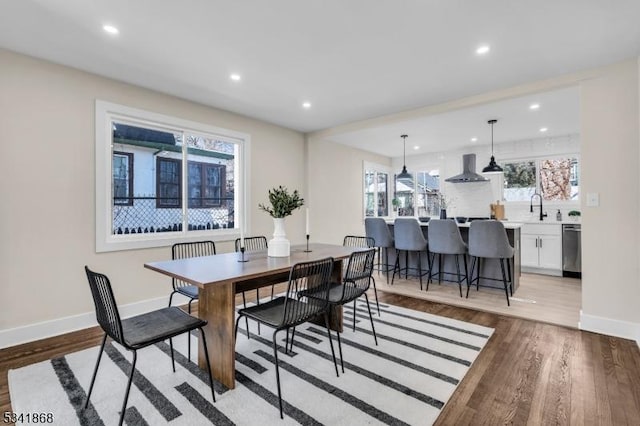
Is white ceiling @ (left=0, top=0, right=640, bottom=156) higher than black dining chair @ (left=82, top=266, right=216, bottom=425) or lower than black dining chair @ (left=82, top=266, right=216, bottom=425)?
higher

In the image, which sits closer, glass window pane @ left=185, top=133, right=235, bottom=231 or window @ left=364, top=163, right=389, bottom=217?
glass window pane @ left=185, top=133, right=235, bottom=231

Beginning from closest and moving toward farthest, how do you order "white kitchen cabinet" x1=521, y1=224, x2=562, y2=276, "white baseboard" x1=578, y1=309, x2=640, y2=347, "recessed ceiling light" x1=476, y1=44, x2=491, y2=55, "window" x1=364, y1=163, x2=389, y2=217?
"recessed ceiling light" x1=476, y1=44, x2=491, y2=55 < "white baseboard" x1=578, y1=309, x2=640, y2=347 < "white kitchen cabinet" x1=521, y1=224, x2=562, y2=276 < "window" x1=364, y1=163, x2=389, y2=217

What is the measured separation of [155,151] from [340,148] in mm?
3421

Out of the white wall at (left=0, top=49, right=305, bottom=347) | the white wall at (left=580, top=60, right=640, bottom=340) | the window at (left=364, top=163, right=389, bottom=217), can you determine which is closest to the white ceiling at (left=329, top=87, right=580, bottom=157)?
the white wall at (left=580, top=60, right=640, bottom=340)

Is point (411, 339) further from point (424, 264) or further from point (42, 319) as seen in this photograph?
point (42, 319)

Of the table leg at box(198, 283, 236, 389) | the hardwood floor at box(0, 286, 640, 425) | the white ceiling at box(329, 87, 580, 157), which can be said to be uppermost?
the white ceiling at box(329, 87, 580, 157)

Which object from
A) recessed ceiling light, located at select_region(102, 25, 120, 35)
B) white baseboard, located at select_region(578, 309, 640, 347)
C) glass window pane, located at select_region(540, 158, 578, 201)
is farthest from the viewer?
glass window pane, located at select_region(540, 158, 578, 201)

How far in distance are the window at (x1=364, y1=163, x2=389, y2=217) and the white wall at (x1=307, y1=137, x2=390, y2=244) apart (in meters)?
0.24

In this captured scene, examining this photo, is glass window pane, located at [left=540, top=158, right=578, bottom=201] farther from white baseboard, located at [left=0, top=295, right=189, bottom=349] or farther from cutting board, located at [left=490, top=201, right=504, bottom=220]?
white baseboard, located at [left=0, top=295, right=189, bottom=349]

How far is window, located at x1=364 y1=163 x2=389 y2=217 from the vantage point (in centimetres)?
698

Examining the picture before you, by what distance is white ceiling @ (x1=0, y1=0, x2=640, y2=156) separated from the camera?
2.12 m

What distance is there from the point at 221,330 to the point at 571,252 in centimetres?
555

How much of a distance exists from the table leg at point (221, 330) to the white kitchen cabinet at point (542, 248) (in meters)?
5.37

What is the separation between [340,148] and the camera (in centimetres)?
612
